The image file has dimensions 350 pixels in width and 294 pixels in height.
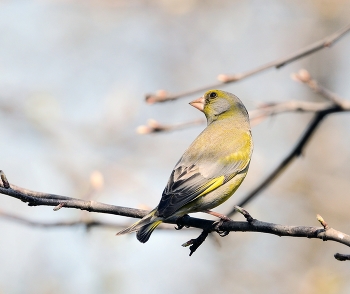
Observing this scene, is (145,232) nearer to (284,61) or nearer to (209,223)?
(209,223)

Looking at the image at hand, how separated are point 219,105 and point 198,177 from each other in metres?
1.90

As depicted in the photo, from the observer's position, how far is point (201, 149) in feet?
22.0

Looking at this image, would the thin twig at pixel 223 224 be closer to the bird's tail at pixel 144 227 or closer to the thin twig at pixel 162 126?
the bird's tail at pixel 144 227

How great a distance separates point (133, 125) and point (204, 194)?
21.3 ft

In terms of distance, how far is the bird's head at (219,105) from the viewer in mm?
7699

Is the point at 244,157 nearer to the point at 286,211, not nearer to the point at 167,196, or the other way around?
the point at 167,196

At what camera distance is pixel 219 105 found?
25.6 feet

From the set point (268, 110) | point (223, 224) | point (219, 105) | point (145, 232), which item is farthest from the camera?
point (219, 105)

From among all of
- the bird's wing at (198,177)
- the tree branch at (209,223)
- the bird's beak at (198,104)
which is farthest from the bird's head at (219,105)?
the tree branch at (209,223)

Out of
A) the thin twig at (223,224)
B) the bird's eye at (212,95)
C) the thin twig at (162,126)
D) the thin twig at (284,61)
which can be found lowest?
the bird's eye at (212,95)

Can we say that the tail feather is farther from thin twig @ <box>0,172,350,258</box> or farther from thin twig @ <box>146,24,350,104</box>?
thin twig @ <box>146,24,350,104</box>

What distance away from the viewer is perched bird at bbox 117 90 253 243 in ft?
17.7

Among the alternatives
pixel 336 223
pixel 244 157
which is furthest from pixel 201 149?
pixel 336 223

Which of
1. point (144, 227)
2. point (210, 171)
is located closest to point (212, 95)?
point (210, 171)
